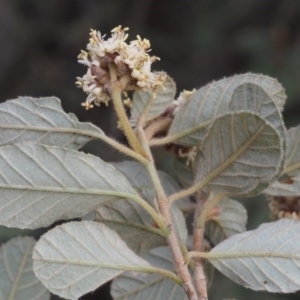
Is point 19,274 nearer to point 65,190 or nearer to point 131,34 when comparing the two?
point 65,190

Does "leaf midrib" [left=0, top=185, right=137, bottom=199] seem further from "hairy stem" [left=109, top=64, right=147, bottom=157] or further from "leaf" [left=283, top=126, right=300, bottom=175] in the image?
"leaf" [left=283, top=126, right=300, bottom=175]

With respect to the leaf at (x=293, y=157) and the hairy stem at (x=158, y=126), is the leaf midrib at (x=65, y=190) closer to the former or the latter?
the hairy stem at (x=158, y=126)

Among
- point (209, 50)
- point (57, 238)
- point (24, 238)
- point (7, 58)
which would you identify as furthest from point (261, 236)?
point (7, 58)

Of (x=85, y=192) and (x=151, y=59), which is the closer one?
(x=85, y=192)

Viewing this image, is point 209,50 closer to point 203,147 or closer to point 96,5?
point 96,5

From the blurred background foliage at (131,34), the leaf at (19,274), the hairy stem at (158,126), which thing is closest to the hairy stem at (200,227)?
the hairy stem at (158,126)
